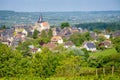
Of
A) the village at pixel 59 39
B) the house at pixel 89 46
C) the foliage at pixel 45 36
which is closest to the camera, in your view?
the house at pixel 89 46

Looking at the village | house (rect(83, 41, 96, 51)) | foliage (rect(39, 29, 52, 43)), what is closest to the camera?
house (rect(83, 41, 96, 51))

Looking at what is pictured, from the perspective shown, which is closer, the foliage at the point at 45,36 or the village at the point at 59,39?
the village at the point at 59,39

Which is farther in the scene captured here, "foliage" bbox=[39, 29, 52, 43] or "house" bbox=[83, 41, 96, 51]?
"foliage" bbox=[39, 29, 52, 43]

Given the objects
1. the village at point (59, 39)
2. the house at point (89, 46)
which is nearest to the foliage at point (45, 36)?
the village at point (59, 39)

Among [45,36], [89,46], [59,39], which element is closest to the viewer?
[89,46]

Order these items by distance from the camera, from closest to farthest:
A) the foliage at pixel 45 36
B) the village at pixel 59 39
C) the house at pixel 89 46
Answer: the house at pixel 89 46 → the village at pixel 59 39 → the foliage at pixel 45 36

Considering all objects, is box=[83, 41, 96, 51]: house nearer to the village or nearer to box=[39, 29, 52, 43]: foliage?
the village

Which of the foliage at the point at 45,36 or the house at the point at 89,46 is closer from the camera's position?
the house at the point at 89,46

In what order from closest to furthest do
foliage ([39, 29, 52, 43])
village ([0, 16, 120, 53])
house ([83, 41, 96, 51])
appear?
1. house ([83, 41, 96, 51])
2. village ([0, 16, 120, 53])
3. foliage ([39, 29, 52, 43])

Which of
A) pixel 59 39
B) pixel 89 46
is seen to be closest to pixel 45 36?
pixel 59 39

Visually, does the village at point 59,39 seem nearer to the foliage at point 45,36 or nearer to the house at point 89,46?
the house at point 89,46

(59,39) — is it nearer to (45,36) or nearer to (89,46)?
(45,36)

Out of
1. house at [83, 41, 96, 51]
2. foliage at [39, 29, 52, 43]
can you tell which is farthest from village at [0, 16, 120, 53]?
foliage at [39, 29, 52, 43]

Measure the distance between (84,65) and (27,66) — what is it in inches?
346
